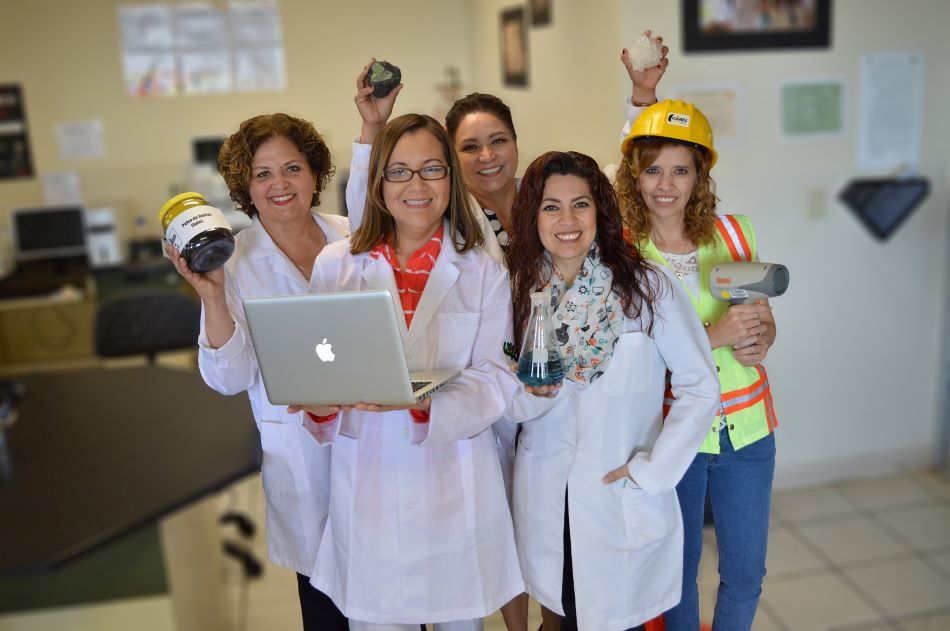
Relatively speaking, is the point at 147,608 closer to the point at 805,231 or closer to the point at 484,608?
the point at 484,608

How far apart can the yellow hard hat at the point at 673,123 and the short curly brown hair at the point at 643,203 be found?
0.08ft

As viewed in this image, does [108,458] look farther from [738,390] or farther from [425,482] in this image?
[738,390]

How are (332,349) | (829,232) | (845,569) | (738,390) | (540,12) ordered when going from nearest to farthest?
(332,349) → (738,390) → (845,569) → (829,232) → (540,12)

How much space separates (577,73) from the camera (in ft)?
9.71

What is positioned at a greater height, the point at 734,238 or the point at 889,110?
the point at 889,110

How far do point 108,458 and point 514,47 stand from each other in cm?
294

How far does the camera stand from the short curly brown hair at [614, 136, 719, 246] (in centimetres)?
136

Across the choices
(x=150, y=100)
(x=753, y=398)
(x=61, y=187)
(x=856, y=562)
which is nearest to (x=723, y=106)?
(x=856, y=562)

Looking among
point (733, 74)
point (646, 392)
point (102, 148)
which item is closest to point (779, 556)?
point (733, 74)

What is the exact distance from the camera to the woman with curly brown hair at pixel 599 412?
50.5 inches

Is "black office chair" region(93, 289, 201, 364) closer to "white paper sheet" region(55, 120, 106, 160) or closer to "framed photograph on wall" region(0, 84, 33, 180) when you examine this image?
"white paper sheet" region(55, 120, 106, 160)

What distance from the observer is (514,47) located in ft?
13.9

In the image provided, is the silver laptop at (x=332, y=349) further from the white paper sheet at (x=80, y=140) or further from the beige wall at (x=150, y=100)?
the white paper sheet at (x=80, y=140)

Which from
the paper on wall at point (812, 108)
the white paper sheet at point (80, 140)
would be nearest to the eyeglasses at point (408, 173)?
the paper on wall at point (812, 108)
